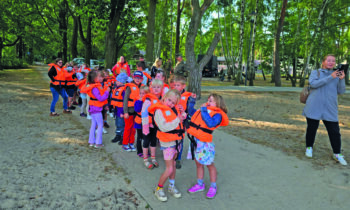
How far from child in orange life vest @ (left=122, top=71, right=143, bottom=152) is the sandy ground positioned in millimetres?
242

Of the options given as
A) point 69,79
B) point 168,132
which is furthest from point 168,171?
point 69,79

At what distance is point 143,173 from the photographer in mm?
3900

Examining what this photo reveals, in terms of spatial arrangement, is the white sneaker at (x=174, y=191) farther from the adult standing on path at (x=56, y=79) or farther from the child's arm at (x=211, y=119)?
the adult standing on path at (x=56, y=79)

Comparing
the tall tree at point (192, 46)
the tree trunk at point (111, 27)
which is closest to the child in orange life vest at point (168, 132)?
the tall tree at point (192, 46)

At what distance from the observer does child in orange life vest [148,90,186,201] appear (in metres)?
3.14

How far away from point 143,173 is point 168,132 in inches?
44.5

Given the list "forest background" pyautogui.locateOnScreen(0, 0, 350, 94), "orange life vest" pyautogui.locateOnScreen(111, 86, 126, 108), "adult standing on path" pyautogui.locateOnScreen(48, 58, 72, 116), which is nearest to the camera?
"orange life vest" pyautogui.locateOnScreen(111, 86, 126, 108)

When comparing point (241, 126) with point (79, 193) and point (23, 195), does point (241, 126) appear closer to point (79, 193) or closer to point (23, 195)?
point (79, 193)

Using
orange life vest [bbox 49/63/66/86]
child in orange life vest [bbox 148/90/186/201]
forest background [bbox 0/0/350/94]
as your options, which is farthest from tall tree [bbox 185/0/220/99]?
child in orange life vest [bbox 148/90/186/201]

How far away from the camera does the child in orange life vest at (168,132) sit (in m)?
3.14

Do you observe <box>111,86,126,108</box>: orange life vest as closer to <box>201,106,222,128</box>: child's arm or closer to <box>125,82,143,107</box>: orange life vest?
<box>125,82,143,107</box>: orange life vest

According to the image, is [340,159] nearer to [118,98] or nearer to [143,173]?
[143,173]

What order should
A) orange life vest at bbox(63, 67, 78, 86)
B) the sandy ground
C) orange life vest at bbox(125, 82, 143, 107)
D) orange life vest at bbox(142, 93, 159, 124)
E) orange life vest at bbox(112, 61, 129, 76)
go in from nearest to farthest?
the sandy ground
orange life vest at bbox(142, 93, 159, 124)
orange life vest at bbox(125, 82, 143, 107)
orange life vest at bbox(63, 67, 78, 86)
orange life vest at bbox(112, 61, 129, 76)

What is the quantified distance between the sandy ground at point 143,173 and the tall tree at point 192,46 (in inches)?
194
